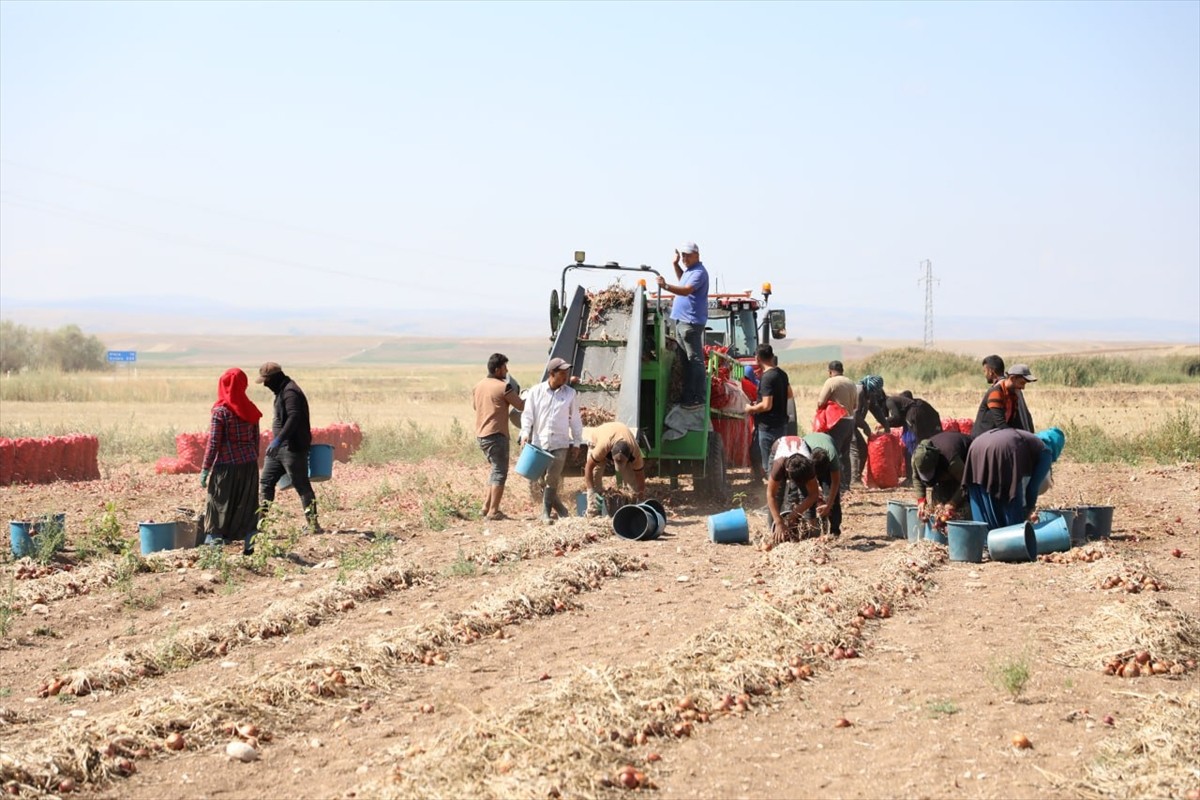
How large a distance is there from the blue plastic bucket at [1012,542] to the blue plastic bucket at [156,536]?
276 inches

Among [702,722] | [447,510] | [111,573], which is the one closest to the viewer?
[702,722]

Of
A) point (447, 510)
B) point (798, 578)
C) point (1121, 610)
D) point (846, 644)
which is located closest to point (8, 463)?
point (447, 510)

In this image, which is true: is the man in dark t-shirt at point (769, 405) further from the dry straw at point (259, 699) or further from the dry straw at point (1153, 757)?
the dry straw at point (1153, 757)

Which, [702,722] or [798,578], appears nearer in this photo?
[702,722]

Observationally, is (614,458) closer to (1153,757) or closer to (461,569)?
(461,569)

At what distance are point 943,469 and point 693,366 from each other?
14.1ft

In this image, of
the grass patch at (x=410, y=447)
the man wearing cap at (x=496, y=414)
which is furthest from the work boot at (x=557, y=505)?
the grass patch at (x=410, y=447)

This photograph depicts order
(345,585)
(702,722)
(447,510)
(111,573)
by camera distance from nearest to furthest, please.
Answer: (702,722)
(345,585)
(111,573)
(447,510)

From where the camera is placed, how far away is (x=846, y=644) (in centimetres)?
758

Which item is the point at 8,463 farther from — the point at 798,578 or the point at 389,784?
the point at 389,784

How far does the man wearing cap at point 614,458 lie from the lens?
40.2ft

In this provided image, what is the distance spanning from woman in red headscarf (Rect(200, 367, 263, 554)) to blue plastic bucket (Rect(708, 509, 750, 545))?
4072 millimetres

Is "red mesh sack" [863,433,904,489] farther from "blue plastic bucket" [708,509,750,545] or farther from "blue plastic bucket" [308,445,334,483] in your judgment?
"blue plastic bucket" [308,445,334,483]

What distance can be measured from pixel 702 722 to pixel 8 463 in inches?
514
